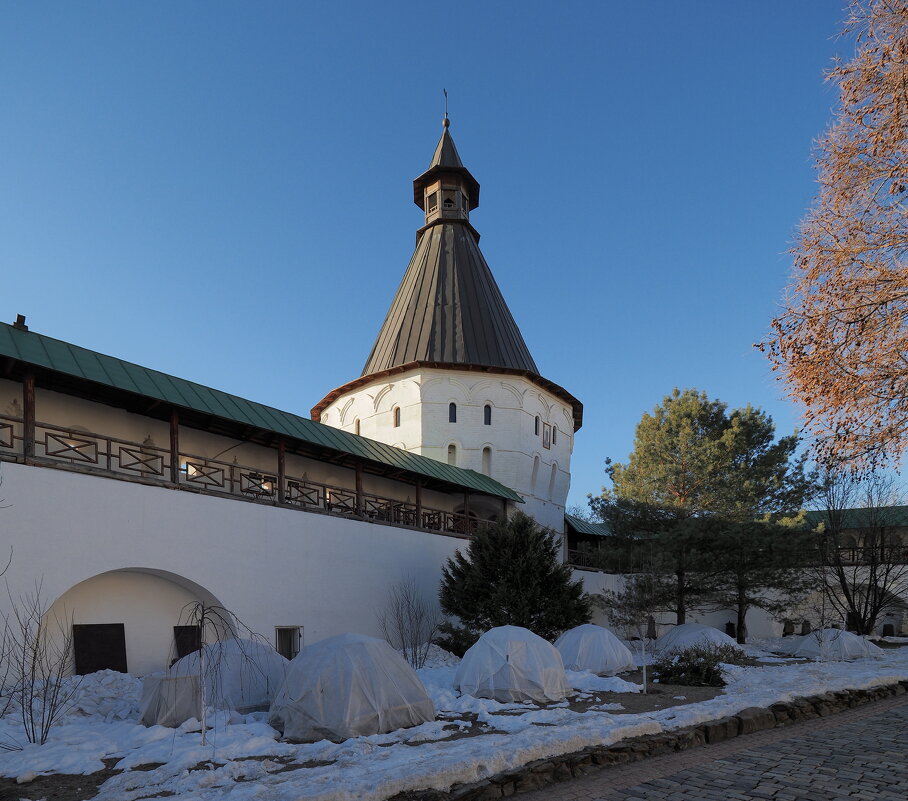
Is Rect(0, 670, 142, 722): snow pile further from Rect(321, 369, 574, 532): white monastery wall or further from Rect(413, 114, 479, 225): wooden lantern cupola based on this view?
Rect(413, 114, 479, 225): wooden lantern cupola

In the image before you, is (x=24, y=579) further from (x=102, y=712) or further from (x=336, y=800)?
(x=336, y=800)

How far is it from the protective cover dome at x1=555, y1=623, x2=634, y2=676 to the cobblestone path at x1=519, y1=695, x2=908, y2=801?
6.68m

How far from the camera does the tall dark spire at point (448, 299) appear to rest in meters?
26.5

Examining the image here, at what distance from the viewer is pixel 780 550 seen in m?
23.2

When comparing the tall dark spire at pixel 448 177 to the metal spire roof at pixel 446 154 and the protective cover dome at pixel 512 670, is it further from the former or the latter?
the protective cover dome at pixel 512 670

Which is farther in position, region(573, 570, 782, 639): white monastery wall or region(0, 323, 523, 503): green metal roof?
region(573, 570, 782, 639): white monastery wall

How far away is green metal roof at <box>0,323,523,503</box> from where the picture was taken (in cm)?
1133

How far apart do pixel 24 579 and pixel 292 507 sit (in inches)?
220

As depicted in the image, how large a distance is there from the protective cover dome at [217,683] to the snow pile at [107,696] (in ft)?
1.80

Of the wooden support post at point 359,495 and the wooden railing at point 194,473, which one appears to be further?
the wooden support post at point 359,495

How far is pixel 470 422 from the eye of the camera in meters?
25.5

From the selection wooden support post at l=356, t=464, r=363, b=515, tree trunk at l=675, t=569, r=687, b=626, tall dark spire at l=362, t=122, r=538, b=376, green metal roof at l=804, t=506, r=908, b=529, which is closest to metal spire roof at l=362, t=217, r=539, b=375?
tall dark spire at l=362, t=122, r=538, b=376

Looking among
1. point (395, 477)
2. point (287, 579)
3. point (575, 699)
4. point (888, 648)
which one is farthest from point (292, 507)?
point (888, 648)

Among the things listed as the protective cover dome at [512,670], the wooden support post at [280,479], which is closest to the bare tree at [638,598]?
the protective cover dome at [512,670]
